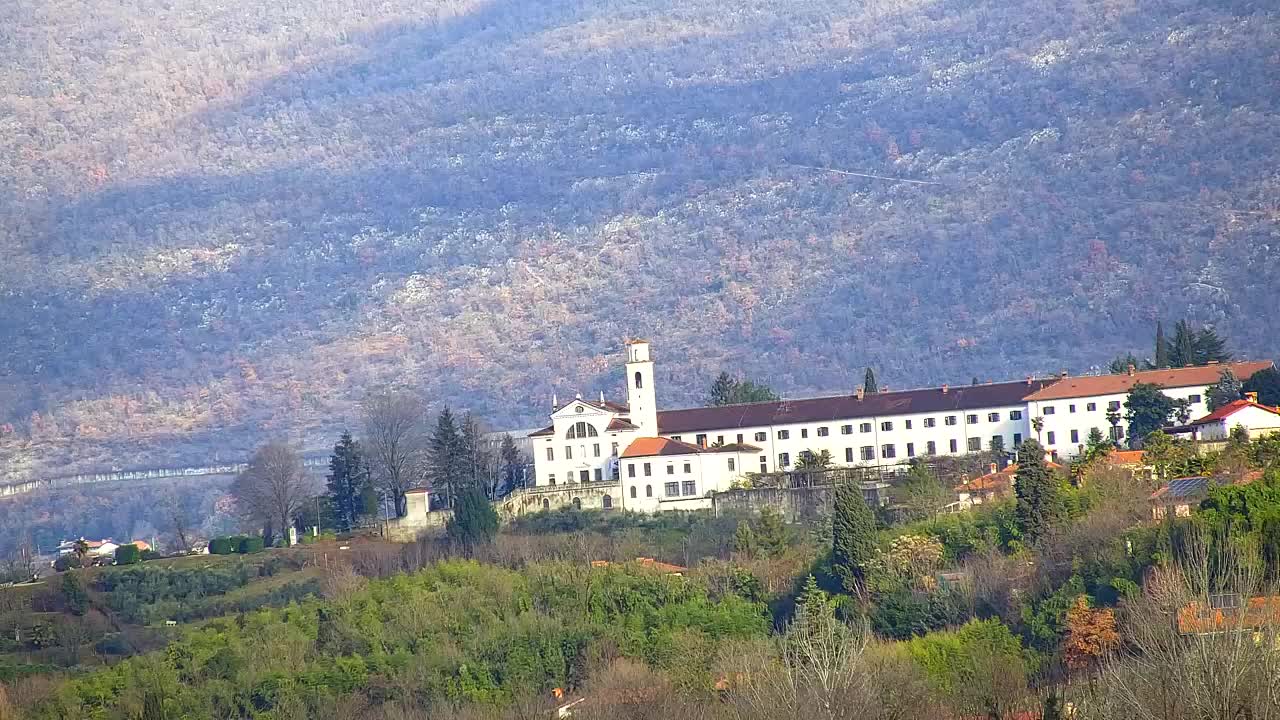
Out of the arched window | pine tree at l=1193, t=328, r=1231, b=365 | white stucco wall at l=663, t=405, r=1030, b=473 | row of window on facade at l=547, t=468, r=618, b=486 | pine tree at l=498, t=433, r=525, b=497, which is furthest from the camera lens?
pine tree at l=498, t=433, r=525, b=497

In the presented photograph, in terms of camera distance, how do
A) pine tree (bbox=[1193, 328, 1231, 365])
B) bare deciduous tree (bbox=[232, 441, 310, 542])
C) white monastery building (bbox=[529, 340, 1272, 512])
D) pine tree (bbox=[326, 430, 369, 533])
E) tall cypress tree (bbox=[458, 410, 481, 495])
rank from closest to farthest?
white monastery building (bbox=[529, 340, 1272, 512]) < tall cypress tree (bbox=[458, 410, 481, 495]) < pine tree (bbox=[326, 430, 369, 533]) < pine tree (bbox=[1193, 328, 1231, 365]) < bare deciduous tree (bbox=[232, 441, 310, 542])

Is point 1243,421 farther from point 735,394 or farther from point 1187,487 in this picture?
point 735,394

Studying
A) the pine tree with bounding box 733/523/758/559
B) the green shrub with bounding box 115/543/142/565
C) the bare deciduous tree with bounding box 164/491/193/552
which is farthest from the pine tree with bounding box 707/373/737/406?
the bare deciduous tree with bounding box 164/491/193/552

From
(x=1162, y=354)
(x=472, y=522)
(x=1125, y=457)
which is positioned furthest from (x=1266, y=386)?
(x=472, y=522)

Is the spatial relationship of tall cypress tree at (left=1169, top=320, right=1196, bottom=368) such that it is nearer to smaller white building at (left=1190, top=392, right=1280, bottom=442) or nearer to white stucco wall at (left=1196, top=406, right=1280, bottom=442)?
smaller white building at (left=1190, top=392, right=1280, bottom=442)

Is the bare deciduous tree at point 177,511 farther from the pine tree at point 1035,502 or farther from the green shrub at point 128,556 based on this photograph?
the pine tree at point 1035,502

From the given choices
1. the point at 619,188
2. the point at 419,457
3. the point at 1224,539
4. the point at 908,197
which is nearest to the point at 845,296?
the point at 908,197
